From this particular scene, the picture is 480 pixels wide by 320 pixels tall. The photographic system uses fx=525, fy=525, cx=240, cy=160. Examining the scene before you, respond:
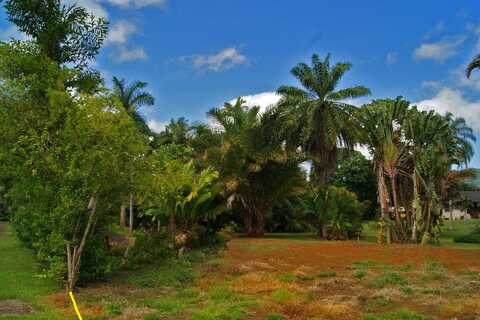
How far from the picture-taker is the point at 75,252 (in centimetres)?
1229

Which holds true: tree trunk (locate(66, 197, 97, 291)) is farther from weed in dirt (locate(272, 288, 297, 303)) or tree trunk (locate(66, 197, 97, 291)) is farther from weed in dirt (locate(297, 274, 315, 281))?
weed in dirt (locate(297, 274, 315, 281))

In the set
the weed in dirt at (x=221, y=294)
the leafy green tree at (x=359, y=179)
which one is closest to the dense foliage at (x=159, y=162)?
the weed in dirt at (x=221, y=294)

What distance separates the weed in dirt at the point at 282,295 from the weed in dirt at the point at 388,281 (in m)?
2.37

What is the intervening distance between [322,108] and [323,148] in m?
2.46

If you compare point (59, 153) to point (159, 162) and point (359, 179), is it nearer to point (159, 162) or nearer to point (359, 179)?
point (159, 162)

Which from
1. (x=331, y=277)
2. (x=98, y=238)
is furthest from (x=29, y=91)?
(x=331, y=277)

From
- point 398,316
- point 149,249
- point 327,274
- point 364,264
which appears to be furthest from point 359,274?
point 149,249

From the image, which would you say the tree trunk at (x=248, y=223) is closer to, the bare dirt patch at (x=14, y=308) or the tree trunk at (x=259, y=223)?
the tree trunk at (x=259, y=223)

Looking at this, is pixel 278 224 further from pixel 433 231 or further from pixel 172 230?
pixel 172 230

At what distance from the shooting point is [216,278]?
13.6 meters

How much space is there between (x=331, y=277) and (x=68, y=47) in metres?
10.1

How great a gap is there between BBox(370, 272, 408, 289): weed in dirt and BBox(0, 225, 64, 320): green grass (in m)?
7.12

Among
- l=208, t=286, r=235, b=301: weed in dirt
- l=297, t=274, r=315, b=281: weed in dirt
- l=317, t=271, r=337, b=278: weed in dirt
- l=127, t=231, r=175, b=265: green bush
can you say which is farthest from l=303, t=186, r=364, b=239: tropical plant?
l=208, t=286, r=235, b=301: weed in dirt

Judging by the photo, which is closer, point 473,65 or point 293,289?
point 293,289
